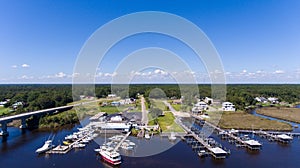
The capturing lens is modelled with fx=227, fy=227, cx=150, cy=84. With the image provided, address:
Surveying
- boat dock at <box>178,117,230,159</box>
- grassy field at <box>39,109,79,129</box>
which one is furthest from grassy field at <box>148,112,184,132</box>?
grassy field at <box>39,109,79,129</box>

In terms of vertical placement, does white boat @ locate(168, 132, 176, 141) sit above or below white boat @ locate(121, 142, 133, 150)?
above

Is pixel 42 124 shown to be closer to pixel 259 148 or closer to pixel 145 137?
pixel 145 137

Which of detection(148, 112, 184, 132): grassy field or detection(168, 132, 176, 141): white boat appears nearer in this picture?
detection(168, 132, 176, 141): white boat

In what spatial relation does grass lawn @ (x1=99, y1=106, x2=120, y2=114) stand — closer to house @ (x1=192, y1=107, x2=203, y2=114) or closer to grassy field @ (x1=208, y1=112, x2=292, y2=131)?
house @ (x1=192, y1=107, x2=203, y2=114)

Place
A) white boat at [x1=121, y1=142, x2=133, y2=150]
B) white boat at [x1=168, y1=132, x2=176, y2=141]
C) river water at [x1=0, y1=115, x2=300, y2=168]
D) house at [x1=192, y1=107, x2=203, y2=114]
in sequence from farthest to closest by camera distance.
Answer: house at [x1=192, y1=107, x2=203, y2=114], white boat at [x1=168, y1=132, x2=176, y2=141], white boat at [x1=121, y1=142, x2=133, y2=150], river water at [x1=0, y1=115, x2=300, y2=168]

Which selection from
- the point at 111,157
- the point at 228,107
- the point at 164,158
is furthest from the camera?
the point at 228,107

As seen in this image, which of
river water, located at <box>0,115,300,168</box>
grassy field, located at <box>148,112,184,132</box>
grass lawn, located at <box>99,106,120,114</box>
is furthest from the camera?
grass lawn, located at <box>99,106,120,114</box>

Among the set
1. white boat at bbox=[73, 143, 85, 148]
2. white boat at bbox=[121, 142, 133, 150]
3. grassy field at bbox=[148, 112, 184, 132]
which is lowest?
white boat at bbox=[73, 143, 85, 148]

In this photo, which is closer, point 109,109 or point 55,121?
point 55,121

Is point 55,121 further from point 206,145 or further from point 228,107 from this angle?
point 228,107

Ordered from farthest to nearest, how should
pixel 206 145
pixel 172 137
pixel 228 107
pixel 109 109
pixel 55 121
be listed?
pixel 228 107
pixel 109 109
pixel 55 121
pixel 172 137
pixel 206 145

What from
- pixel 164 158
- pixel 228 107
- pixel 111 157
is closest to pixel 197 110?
pixel 228 107
